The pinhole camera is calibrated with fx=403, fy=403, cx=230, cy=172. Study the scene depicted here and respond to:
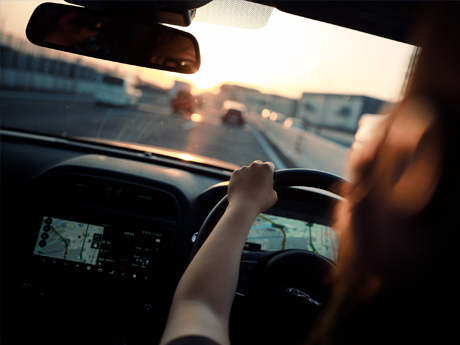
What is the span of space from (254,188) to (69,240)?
1933mm

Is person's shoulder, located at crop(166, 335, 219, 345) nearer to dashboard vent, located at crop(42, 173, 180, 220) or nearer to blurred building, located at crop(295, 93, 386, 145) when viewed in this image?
dashboard vent, located at crop(42, 173, 180, 220)

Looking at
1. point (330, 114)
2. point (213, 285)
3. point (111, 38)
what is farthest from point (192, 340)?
point (330, 114)

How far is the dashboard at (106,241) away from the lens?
2850 millimetres

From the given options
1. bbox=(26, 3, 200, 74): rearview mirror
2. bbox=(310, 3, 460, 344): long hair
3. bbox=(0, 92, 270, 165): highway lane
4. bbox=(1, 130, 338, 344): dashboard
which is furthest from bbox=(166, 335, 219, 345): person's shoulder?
bbox=(0, 92, 270, 165): highway lane

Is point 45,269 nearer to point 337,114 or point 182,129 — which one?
point 182,129

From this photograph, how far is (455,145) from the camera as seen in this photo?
2.98 feet

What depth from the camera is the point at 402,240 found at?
0.97 meters

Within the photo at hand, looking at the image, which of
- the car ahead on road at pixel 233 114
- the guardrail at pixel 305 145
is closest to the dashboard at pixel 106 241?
the car ahead on road at pixel 233 114

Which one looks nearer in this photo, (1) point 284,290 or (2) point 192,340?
(2) point 192,340

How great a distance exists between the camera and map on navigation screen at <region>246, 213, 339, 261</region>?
9.11 feet

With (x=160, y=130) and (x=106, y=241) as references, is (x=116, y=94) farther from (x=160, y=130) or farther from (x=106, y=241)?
(x=106, y=241)

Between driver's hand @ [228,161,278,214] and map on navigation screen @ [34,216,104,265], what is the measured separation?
1699 millimetres

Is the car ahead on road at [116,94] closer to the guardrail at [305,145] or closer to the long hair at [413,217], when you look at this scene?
the guardrail at [305,145]

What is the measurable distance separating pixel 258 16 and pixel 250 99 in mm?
2443
